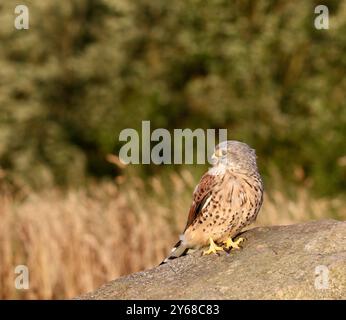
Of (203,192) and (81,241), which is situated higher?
(203,192)

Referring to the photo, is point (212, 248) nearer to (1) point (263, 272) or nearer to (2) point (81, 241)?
(1) point (263, 272)

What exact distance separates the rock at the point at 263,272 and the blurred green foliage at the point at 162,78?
9.77m

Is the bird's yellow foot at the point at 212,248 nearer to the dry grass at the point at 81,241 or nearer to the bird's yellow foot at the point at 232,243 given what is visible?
the bird's yellow foot at the point at 232,243

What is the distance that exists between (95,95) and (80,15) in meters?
2.03

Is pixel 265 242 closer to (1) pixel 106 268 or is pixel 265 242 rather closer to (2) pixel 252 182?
(2) pixel 252 182

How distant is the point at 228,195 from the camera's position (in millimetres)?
7121

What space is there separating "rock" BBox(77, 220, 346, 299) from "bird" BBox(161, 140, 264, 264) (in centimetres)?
17

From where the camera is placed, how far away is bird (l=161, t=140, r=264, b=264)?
23.1ft

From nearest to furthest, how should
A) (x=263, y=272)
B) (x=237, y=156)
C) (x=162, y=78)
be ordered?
(x=263, y=272) < (x=237, y=156) < (x=162, y=78)

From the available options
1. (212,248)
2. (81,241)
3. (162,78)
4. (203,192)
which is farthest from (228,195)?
(162,78)

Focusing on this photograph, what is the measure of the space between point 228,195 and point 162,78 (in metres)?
13.8

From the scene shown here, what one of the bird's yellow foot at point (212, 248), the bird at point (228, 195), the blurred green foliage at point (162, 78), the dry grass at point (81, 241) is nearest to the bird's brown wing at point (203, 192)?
the bird at point (228, 195)
